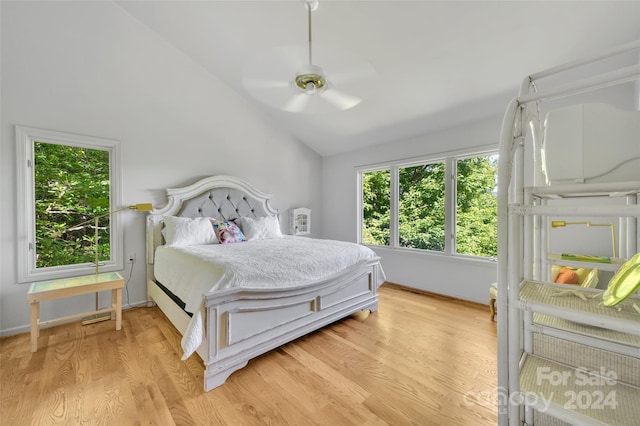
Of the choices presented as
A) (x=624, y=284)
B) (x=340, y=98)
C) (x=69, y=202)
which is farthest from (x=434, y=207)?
(x=69, y=202)

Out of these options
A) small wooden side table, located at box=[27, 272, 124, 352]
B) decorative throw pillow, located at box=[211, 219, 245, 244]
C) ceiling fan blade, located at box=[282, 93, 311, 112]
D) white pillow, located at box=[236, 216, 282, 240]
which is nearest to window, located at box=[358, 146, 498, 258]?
ceiling fan blade, located at box=[282, 93, 311, 112]

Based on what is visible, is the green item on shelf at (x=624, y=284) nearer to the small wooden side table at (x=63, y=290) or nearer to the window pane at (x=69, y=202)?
the small wooden side table at (x=63, y=290)

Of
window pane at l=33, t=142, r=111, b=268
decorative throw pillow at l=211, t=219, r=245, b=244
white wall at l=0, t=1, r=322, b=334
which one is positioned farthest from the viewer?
decorative throw pillow at l=211, t=219, r=245, b=244

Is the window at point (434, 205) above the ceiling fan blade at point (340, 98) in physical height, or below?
below

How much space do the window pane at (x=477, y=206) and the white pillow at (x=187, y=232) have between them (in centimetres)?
320

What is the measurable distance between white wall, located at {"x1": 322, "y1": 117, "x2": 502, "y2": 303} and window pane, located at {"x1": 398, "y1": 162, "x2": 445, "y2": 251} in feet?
0.66

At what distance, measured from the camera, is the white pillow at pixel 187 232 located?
3048 mm

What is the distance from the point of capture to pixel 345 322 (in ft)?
8.98

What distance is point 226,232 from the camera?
332 cm

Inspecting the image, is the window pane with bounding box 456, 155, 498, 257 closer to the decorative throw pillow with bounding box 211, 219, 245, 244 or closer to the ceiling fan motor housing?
the ceiling fan motor housing

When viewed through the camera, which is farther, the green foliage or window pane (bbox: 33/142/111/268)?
the green foliage

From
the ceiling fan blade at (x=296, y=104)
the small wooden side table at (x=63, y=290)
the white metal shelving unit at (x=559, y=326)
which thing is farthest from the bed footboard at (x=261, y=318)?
the ceiling fan blade at (x=296, y=104)

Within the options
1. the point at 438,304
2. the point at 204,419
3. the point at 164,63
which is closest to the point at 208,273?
the point at 204,419

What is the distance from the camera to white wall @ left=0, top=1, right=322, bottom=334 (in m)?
2.48
